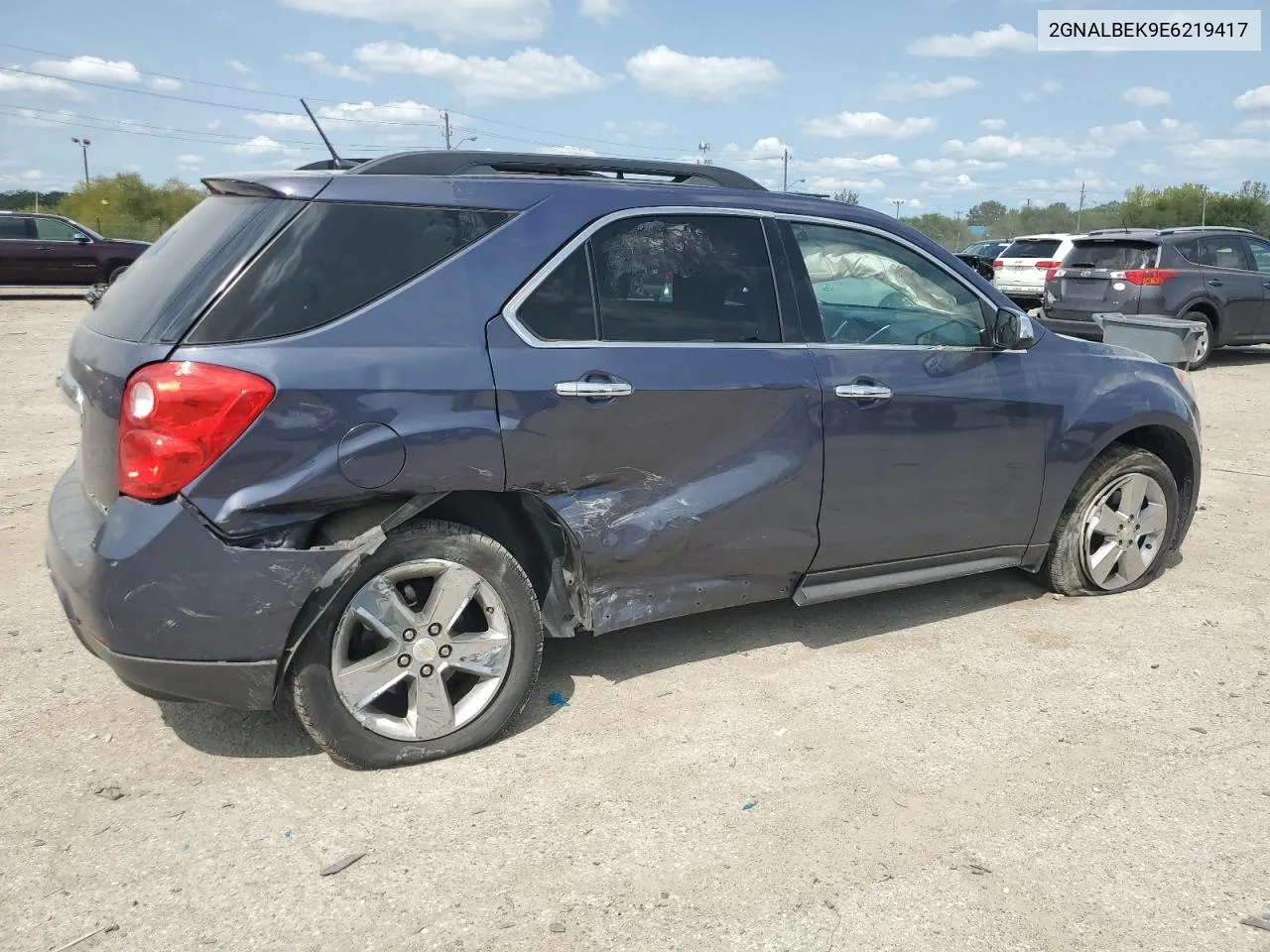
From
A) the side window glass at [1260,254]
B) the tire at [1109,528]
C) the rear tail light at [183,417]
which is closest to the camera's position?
the rear tail light at [183,417]

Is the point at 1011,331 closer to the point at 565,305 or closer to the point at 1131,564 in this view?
the point at 1131,564

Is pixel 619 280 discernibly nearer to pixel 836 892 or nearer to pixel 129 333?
pixel 129 333

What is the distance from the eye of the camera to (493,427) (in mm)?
3033

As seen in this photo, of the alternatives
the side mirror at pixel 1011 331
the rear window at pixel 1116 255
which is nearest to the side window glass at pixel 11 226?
the rear window at pixel 1116 255

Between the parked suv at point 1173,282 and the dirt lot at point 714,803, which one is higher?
the parked suv at point 1173,282

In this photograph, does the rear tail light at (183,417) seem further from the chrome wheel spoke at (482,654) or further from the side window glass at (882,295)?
the side window glass at (882,295)

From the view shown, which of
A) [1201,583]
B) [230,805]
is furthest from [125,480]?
[1201,583]

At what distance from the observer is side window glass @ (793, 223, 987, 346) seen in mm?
3803

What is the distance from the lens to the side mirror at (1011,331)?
160 inches

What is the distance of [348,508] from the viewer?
2922mm

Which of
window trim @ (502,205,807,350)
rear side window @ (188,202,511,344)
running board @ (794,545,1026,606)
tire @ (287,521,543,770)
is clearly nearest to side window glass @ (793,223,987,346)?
window trim @ (502,205,807,350)

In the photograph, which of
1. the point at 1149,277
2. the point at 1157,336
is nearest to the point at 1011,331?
the point at 1157,336

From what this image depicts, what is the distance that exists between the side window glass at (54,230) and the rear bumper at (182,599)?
1938 centimetres

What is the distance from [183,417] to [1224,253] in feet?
45.6
